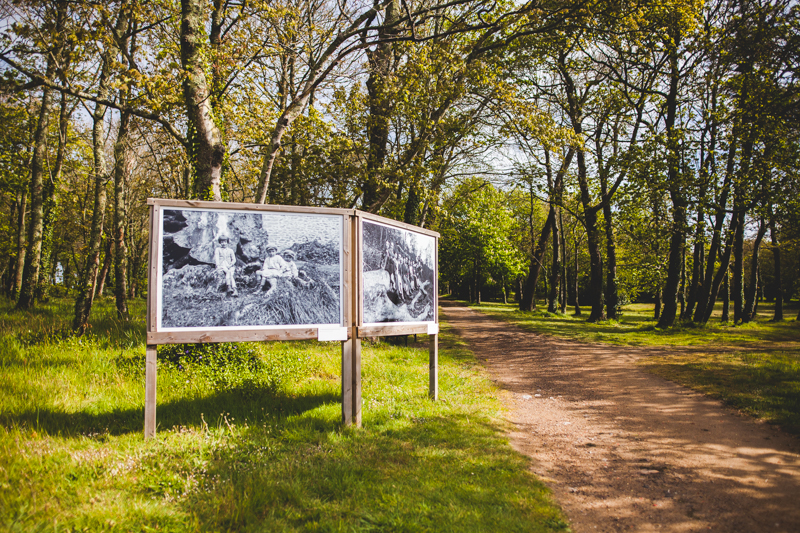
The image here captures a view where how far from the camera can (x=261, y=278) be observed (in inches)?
197

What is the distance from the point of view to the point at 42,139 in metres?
13.5

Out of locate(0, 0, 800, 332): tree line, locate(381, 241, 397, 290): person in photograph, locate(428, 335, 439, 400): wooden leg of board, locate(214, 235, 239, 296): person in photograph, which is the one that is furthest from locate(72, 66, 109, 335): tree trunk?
locate(428, 335, 439, 400): wooden leg of board

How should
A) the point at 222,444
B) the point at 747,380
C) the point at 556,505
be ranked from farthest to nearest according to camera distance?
1. the point at 747,380
2. the point at 222,444
3. the point at 556,505

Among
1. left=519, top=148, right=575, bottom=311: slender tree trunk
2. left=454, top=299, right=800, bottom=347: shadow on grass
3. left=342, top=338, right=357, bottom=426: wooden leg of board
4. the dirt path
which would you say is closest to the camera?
the dirt path

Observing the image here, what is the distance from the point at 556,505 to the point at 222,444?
3.38 metres

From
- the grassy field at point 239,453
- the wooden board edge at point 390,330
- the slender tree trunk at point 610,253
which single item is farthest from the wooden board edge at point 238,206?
the slender tree trunk at point 610,253

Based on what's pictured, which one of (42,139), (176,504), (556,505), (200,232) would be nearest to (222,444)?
(176,504)

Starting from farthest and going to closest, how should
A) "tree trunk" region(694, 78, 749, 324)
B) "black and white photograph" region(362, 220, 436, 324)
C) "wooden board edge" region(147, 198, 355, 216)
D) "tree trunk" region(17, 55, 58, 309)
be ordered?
"tree trunk" region(694, 78, 749, 324) → "tree trunk" region(17, 55, 58, 309) → "black and white photograph" region(362, 220, 436, 324) → "wooden board edge" region(147, 198, 355, 216)

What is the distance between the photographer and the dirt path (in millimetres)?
3645

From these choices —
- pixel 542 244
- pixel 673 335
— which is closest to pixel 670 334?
pixel 673 335

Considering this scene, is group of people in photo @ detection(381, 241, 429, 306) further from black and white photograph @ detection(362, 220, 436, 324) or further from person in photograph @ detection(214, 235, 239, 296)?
person in photograph @ detection(214, 235, 239, 296)

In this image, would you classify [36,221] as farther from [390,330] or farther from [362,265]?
[390,330]

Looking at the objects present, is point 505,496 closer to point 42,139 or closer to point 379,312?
point 379,312

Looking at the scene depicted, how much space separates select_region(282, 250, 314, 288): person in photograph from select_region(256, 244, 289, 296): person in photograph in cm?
3
